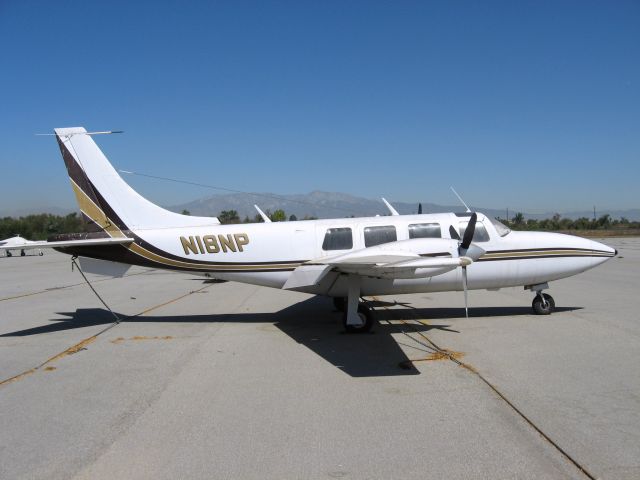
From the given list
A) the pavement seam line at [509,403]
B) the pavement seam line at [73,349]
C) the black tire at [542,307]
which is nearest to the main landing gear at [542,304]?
the black tire at [542,307]

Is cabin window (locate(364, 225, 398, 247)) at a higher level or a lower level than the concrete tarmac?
higher

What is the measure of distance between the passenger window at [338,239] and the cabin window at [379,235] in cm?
38

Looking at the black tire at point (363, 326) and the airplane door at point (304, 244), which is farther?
the airplane door at point (304, 244)

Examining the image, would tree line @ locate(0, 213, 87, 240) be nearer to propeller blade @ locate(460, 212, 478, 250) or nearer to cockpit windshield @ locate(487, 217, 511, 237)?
cockpit windshield @ locate(487, 217, 511, 237)

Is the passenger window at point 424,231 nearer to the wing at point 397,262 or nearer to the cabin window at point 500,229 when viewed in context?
the cabin window at point 500,229

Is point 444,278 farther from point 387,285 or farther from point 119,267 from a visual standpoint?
point 119,267

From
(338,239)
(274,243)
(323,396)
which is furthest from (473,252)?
(323,396)

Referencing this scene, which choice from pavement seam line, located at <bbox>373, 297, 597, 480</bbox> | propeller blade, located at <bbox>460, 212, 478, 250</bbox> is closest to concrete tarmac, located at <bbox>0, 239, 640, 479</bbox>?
pavement seam line, located at <bbox>373, 297, 597, 480</bbox>

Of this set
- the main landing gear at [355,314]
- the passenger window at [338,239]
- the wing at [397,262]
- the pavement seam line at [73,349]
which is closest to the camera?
the pavement seam line at [73,349]

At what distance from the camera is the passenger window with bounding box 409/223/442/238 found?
10500mm

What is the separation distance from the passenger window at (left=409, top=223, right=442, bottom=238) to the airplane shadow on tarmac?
206 cm

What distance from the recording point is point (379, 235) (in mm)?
10477

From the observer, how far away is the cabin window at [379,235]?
1045cm

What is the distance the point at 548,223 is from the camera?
3413 inches
